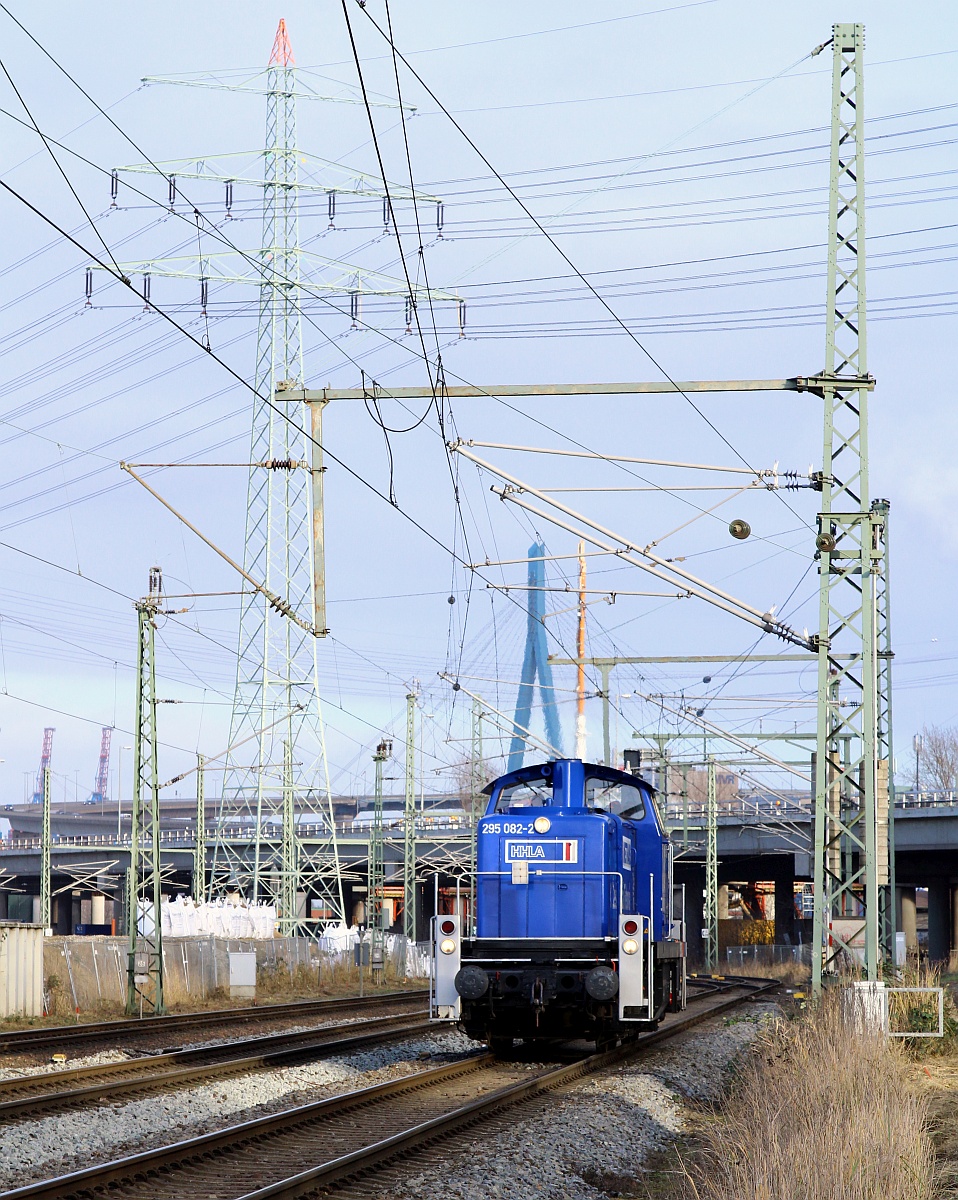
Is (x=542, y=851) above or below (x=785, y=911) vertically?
above

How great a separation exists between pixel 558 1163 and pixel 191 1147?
2873 millimetres

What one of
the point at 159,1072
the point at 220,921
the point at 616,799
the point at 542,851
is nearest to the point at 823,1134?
the point at 542,851

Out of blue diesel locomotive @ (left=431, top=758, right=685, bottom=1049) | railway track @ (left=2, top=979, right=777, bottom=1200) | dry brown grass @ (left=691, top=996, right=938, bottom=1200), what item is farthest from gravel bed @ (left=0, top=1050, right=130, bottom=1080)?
dry brown grass @ (left=691, top=996, right=938, bottom=1200)

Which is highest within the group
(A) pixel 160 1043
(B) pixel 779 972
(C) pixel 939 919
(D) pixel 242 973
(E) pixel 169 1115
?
(E) pixel 169 1115

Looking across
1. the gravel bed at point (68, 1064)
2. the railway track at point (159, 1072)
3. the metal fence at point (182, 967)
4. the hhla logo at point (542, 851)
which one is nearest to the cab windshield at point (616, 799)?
the hhla logo at point (542, 851)

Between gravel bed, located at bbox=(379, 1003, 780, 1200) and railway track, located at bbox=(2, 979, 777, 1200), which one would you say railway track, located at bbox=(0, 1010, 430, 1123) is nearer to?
railway track, located at bbox=(2, 979, 777, 1200)

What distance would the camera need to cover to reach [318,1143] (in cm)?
1161

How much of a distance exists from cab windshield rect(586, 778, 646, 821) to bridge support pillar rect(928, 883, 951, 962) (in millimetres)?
62174

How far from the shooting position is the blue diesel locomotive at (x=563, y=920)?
1620 cm

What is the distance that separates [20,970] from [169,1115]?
1562 centimetres

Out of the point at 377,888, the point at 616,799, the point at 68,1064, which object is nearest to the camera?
the point at 68,1064

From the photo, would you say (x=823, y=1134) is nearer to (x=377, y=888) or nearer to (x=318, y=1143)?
(x=318, y=1143)

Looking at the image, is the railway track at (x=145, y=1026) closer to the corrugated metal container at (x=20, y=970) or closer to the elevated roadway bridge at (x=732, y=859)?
the corrugated metal container at (x=20, y=970)

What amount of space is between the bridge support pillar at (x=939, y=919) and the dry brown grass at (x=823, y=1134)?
6648 centimetres
